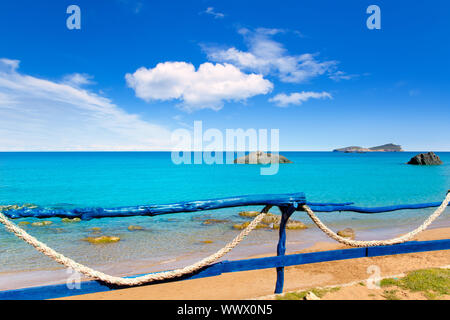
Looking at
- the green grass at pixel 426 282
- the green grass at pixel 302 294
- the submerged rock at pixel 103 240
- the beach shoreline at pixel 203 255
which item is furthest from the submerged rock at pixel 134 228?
the green grass at pixel 426 282

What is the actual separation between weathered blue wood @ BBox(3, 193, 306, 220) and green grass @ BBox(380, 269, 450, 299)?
3.69 meters

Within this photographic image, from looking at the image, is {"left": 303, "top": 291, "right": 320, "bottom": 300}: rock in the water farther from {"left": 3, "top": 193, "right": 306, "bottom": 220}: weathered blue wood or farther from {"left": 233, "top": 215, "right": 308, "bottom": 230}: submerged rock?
{"left": 233, "top": 215, "right": 308, "bottom": 230}: submerged rock

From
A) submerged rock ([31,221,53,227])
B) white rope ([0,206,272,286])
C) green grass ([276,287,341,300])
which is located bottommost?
submerged rock ([31,221,53,227])

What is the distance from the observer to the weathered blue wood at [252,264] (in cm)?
250

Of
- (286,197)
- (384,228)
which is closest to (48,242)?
(286,197)

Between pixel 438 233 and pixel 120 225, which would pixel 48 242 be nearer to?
pixel 120 225

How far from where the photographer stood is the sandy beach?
22.0ft

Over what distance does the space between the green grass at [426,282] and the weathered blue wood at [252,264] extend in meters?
1.23

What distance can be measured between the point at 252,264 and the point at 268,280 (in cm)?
507

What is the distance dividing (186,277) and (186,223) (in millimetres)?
13084

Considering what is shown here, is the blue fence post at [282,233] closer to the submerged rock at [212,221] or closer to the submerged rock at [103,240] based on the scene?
the submerged rock at [103,240]

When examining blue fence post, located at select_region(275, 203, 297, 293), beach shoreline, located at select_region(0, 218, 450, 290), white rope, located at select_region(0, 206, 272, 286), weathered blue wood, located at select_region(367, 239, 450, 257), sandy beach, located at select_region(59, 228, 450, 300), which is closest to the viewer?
white rope, located at select_region(0, 206, 272, 286)

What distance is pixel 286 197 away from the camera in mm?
3105

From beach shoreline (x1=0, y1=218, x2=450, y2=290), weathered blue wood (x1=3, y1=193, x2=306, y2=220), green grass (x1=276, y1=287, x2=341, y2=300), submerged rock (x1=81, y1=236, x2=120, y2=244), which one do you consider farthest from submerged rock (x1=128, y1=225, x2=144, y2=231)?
weathered blue wood (x1=3, y1=193, x2=306, y2=220)
